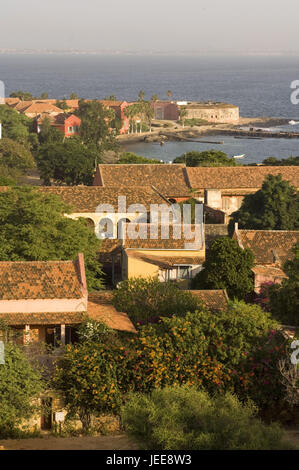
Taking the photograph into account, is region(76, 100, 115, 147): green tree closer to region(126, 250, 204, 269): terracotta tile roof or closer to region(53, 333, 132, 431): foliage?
region(126, 250, 204, 269): terracotta tile roof

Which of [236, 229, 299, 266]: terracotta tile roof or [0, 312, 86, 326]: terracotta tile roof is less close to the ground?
[0, 312, 86, 326]: terracotta tile roof

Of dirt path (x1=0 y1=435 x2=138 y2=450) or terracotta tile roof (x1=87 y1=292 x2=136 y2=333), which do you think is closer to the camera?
dirt path (x1=0 y1=435 x2=138 y2=450)

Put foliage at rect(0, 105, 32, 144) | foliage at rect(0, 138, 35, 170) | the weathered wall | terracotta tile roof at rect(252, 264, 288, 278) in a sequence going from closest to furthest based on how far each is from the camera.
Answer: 1. terracotta tile roof at rect(252, 264, 288, 278)
2. foliage at rect(0, 138, 35, 170)
3. foliage at rect(0, 105, 32, 144)
4. the weathered wall

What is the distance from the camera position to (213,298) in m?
24.6

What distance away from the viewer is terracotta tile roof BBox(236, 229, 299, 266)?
100 feet

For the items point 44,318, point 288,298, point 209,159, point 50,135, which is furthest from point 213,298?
point 50,135

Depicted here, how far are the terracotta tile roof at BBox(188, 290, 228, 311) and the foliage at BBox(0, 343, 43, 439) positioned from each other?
6.43 metres

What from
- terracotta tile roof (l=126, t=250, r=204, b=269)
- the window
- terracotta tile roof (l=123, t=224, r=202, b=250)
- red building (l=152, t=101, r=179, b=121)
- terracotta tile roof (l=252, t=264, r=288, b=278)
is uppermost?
terracotta tile roof (l=123, t=224, r=202, b=250)

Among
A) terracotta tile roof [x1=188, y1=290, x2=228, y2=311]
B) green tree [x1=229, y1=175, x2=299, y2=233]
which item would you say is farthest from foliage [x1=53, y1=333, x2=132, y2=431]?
green tree [x1=229, y1=175, x2=299, y2=233]

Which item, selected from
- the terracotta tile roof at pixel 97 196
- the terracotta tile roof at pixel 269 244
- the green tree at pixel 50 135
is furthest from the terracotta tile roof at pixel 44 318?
the green tree at pixel 50 135

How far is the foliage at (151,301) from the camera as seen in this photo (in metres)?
22.8

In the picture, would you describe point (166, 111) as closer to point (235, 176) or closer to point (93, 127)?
point (93, 127)
